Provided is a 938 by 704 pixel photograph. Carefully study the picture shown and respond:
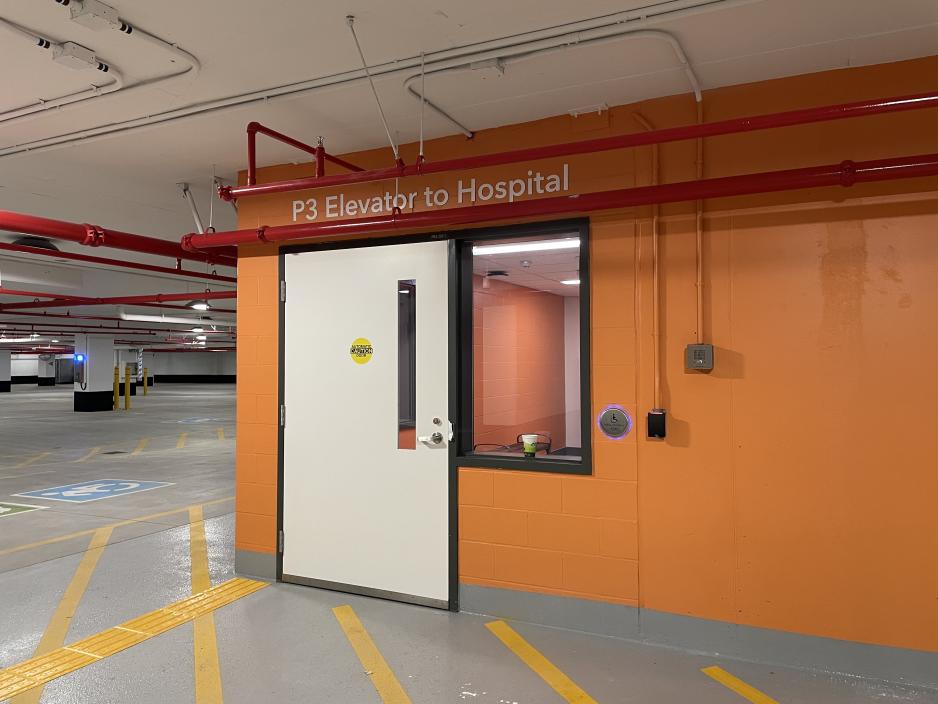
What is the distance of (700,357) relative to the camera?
3309 millimetres

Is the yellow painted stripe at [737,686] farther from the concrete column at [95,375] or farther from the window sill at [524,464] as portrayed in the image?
the concrete column at [95,375]

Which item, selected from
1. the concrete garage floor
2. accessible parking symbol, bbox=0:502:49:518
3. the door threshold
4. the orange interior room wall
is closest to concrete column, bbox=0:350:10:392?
accessible parking symbol, bbox=0:502:49:518

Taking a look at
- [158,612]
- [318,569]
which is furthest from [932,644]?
[158,612]

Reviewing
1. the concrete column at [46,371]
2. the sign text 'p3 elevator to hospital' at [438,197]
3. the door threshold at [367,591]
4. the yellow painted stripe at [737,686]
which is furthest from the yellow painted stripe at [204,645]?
the concrete column at [46,371]

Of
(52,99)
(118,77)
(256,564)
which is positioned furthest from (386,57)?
(256,564)

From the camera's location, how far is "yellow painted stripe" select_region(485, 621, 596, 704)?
287 centimetres

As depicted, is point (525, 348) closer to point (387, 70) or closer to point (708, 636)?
point (708, 636)

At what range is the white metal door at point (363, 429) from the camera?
396 cm

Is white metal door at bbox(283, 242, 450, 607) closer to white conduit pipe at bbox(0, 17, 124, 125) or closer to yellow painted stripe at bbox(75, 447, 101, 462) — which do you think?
A: white conduit pipe at bbox(0, 17, 124, 125)

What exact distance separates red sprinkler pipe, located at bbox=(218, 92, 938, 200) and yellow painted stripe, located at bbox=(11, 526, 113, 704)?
2.56 m

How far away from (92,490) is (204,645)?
5.40m

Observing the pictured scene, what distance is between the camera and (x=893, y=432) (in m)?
3.03

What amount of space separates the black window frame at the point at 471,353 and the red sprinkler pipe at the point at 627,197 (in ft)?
0.42

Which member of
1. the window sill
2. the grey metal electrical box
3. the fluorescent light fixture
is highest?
the fluorescent light fixture
